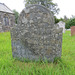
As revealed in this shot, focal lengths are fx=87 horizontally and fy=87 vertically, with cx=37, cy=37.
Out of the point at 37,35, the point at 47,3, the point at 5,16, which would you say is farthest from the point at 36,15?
the point at 47,3

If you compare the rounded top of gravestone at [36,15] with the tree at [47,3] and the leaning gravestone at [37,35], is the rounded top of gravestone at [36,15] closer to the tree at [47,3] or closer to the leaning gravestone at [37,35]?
the leaning gravestone at [37,35]

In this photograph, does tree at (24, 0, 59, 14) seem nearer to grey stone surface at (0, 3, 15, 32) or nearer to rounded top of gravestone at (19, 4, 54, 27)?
grey stone surface at (0, 3, 15, 32)

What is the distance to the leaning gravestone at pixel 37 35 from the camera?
10.1 feet

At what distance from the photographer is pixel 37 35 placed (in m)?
3.18

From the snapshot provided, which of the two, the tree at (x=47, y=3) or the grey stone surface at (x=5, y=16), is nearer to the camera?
the grey stone surface at (x=5, y=16)

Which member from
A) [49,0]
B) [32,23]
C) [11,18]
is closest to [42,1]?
[49,0]

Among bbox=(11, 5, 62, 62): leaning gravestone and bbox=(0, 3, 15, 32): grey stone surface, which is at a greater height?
bbox=(0, 3, 15, 32): grey stone surface

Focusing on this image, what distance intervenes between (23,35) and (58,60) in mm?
1551

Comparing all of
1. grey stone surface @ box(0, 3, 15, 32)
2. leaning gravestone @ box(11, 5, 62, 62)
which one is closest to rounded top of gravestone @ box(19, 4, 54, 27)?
leaning gravestone @ box(11, 5, 62, 62)

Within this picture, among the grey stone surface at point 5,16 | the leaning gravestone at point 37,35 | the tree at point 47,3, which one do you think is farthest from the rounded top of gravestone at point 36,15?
the tree at point 47,3

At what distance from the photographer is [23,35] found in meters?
3.29

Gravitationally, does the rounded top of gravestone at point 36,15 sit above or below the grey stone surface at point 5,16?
A: below

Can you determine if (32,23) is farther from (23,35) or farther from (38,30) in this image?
(23,35)

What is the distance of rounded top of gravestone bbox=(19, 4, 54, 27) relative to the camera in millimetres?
3043
